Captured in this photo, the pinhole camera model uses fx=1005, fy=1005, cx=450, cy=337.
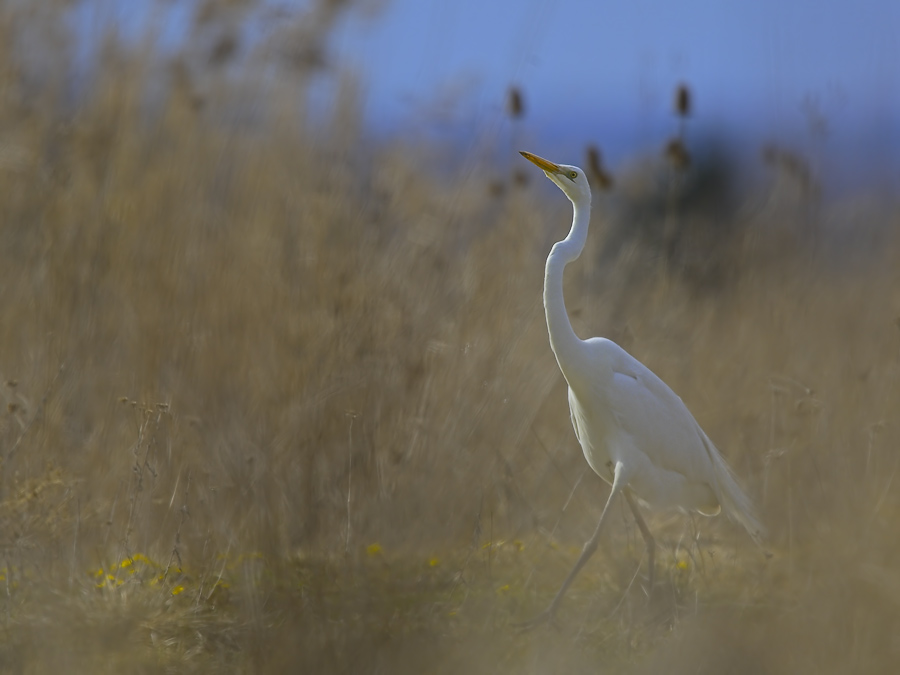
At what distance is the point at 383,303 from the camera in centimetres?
306

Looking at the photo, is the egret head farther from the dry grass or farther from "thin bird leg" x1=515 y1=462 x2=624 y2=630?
"thin bird leg" x1=515 y1=462 x2=624 y2=630

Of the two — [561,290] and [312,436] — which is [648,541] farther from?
[312,436]

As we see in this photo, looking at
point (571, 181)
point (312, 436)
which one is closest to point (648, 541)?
point (571, 181)

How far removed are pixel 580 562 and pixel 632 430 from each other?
591 mm

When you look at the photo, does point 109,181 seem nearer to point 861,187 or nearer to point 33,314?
point 33,314

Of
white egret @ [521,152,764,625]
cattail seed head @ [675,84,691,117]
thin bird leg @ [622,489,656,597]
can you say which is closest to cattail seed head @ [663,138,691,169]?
cattail seed head @ [675,84,691,117]

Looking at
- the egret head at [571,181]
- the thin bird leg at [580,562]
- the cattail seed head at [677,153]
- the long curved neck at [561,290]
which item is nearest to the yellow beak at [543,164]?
the egret head at [571,181]

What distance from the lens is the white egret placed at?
11.6 feet

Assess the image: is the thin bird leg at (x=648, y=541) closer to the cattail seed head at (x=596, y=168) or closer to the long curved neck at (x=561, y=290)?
the long curved neck at (x=561, y=290)

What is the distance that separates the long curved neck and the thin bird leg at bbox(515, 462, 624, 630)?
415 mm

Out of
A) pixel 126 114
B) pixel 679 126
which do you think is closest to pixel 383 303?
pixel 126 114

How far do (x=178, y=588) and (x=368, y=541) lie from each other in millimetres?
806

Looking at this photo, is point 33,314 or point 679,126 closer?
point 33,314

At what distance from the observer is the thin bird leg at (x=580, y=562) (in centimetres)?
304
